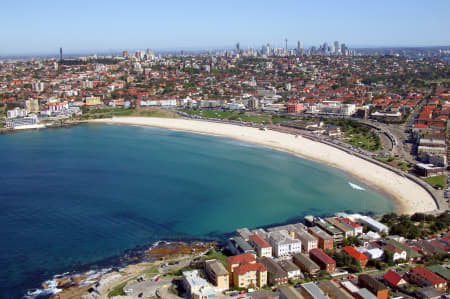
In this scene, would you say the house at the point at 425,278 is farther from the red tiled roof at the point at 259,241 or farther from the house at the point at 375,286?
the red tiled roof at the point at 259,241

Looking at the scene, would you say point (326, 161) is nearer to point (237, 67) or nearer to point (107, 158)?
point (107, 158)

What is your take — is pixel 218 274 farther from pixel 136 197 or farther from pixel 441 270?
pixel 136 197

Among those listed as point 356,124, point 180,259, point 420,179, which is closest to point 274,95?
point 356,124

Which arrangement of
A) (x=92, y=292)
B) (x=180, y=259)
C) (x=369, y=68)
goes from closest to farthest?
(x=92, y=292)
(x=180, y=259)
(x=369, y=68)

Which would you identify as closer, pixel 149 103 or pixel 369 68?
pixel 149 103

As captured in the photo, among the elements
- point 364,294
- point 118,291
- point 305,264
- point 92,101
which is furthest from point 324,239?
point 92,101

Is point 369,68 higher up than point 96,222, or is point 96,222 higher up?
point 369,68

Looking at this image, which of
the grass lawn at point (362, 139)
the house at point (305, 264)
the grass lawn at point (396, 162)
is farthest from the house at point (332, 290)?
the grass lawn at point (362, 139)
